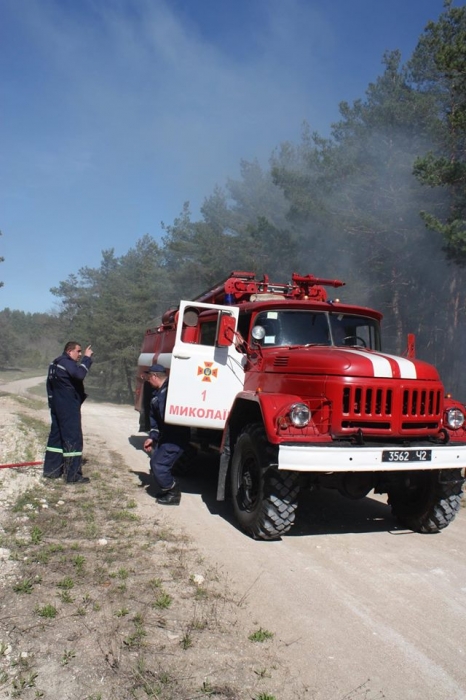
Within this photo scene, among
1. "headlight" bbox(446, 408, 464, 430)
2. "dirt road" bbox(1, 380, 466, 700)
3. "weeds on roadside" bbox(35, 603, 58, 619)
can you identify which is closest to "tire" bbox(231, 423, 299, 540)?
"dirt road" bbox(1, 380, 466, 700)

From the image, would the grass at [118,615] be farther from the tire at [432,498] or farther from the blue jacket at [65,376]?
the tire at [432,498]

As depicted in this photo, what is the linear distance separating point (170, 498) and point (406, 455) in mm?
2697

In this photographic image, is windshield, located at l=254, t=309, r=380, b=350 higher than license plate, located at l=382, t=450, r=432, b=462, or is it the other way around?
windshield, located at l=254, t=309, r=380, b=350

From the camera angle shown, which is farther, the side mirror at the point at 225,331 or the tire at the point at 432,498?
the side mirror at the point at 225,331

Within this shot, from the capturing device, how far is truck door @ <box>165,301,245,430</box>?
6105mm

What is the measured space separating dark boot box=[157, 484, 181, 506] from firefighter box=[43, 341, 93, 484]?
1.15 meters

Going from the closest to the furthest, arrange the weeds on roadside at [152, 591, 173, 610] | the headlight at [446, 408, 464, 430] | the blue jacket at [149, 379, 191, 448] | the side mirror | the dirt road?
the dirt road
the weeds on roadside at [152, 591, 173, 610]
the headlight at [446, 408, 464, 430]
the side mirror
the blue jacket at [149, 379, 191, 448]

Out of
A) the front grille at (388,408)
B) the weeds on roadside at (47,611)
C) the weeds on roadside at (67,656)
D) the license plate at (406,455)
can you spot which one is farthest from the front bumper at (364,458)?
the weeds on roadside at (67,656)

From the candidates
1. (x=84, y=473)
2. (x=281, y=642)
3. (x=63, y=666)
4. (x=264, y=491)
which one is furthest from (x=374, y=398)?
(x=84, y=473)

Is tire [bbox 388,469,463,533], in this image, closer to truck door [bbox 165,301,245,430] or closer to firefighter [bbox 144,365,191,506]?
truck door [bbox 165,301,245,430]

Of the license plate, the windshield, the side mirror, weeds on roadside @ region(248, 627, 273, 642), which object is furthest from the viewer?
the windshield

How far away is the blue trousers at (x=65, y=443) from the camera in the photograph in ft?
22.4

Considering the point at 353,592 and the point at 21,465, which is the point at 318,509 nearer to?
the point at 353,592

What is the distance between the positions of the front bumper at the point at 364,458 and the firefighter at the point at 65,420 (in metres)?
3.23
